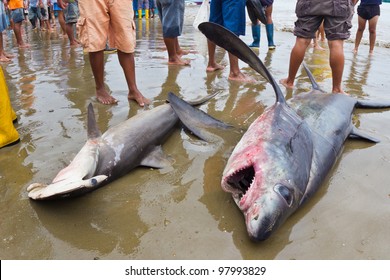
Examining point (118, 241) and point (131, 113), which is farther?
point (131, 113)

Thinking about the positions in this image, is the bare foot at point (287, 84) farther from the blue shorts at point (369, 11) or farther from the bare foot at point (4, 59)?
the bare foot at point (4, 59)

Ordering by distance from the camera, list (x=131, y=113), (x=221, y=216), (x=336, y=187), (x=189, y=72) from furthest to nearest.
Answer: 1. (x=189, y=72)
2. (x=131, y=113)
3. (x=336, y=187)
4. (x=221, y=216)

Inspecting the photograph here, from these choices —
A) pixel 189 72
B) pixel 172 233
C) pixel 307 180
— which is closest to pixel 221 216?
pixel 172 233

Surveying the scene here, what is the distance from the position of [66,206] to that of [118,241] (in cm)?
46

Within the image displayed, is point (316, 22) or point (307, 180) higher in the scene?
point (316, 22)

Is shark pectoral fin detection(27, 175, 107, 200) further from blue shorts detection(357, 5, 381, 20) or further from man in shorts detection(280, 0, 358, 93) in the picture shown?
blue shorts detection(357, 5, 381, 20)

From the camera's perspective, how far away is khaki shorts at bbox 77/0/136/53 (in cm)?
373

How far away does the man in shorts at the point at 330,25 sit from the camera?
4.22 metres

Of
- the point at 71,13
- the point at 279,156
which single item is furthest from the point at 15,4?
the point at 279,156

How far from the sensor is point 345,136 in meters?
3.07

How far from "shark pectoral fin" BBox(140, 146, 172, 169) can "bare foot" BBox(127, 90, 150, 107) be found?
4.04ft

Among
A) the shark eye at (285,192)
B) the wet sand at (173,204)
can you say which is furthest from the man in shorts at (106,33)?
the shark eye at (285,192)

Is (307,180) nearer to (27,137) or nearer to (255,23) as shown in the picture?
(27,137)

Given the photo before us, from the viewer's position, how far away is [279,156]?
7.29 feet
